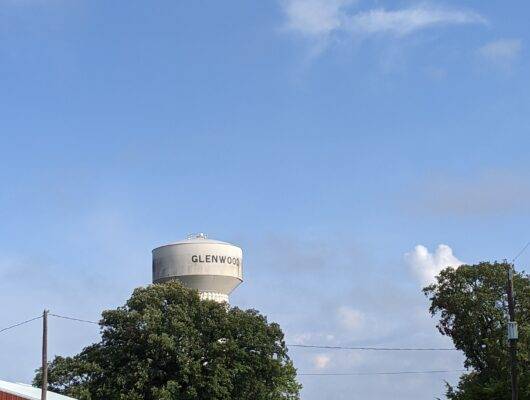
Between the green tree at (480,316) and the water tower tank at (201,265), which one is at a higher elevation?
the water tower tank at (201,265)

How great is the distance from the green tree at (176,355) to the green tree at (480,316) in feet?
37.1

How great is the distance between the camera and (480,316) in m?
57.6

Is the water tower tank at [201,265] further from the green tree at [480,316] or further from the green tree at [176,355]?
the green tree at [480,316]

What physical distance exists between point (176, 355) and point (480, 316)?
61.6ft

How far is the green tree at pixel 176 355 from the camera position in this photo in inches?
2290

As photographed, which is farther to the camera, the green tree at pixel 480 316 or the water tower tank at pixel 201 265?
the water tower tank at pixel 201 265

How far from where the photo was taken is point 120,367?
196 ft

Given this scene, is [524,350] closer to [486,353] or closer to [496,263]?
[486,353]

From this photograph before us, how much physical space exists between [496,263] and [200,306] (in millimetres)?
19114

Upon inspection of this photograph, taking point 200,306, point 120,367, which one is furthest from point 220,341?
point 120,367

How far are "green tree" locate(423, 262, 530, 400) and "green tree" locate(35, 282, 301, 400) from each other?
1131 centimetres

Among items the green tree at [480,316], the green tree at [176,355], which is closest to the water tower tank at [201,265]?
the green tree at [176,355]

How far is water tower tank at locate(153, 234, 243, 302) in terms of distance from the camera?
224 feet

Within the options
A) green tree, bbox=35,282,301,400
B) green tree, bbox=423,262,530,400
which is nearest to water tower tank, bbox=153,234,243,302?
green tree, bbox=35,282,301,400
